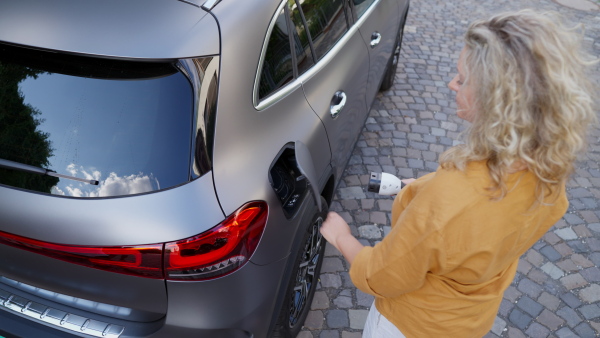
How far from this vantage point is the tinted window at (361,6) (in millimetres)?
3434

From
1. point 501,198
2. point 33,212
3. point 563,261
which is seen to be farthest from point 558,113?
point 563,261

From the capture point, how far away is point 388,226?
11.9 ft

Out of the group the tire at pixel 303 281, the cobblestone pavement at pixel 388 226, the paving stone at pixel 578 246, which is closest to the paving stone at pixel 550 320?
the cobblestone pavement at pixel 388 226

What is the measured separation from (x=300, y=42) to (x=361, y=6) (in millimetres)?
1235

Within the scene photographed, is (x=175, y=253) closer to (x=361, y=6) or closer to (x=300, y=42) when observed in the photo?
(x=300, y=42)

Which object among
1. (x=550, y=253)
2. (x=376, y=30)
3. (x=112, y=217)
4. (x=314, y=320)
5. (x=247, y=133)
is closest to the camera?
(x=112, y=217)

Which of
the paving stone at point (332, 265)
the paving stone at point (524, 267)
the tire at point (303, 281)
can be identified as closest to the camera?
the tire at point (303, 281)

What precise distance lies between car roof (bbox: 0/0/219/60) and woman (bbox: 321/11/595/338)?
94cm

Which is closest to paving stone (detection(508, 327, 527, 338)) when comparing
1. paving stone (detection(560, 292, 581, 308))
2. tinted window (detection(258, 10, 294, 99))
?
paving stone (detection(560, 292, 581, 308))

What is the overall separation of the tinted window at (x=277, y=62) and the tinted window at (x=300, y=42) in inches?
4.0

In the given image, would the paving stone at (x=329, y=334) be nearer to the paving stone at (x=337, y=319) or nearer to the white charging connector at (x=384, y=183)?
the paving stone at (x=337, y=319)

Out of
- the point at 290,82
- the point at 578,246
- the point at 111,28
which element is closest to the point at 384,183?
the point at 290,82

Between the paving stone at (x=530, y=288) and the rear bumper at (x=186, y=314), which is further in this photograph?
the paving stone at (x=530, y=288)

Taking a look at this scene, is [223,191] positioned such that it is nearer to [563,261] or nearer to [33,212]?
[33,212]
